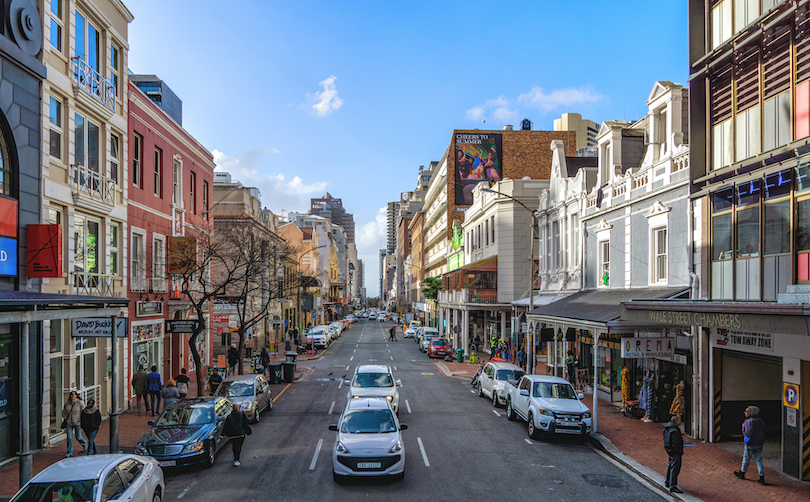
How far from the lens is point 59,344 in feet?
55.2

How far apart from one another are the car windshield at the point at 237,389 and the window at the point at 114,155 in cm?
841

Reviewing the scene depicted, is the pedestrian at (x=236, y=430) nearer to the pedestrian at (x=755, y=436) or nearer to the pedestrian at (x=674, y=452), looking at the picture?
the pedestrian at (x=674, y=452)

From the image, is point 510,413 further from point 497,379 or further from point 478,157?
point 478,157

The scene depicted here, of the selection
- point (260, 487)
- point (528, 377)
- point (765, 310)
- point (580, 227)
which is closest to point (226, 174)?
point (580, 227)

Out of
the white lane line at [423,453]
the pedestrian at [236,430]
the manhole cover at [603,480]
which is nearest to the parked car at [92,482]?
the pedestrian at [236,430]

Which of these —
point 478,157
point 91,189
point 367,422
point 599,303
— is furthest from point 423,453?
point 478,157

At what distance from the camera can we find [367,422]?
1352 cm

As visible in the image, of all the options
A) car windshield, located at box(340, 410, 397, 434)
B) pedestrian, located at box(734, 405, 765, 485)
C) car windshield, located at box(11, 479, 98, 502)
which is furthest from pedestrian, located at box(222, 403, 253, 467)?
pedestrian, located at box(734, 405, 765, 485)

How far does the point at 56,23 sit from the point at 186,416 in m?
12.3

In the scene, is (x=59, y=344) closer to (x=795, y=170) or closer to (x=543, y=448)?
(x=543, y=448)

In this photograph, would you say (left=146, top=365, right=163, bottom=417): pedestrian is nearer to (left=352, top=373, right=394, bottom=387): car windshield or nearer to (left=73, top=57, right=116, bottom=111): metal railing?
(left=352, top=373, right=394, bottom=387): car windshield

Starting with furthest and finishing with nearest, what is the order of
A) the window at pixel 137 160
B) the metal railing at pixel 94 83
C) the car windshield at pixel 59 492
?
1. the window at pixel 137 160
2. the metal railing at pixel 94 83
3. the car windshield at pixel 59 492

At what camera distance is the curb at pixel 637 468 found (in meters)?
11.5

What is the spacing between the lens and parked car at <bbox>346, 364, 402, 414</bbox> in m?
19.1
